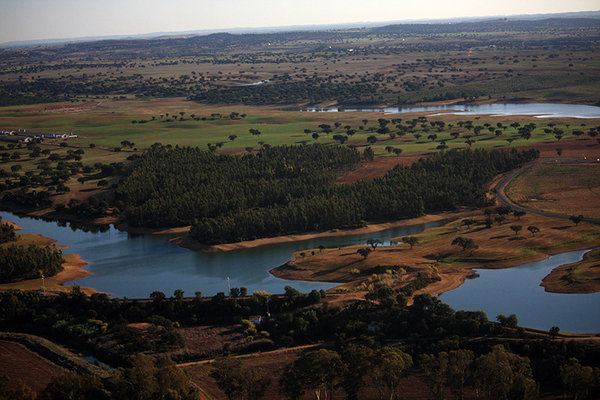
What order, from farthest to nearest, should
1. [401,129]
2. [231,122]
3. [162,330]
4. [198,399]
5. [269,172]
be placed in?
[231,122] → [401,129] → [269,172] → [162,330] → [198,399]

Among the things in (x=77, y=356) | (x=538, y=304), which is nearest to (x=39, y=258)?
(x=77, y=356)

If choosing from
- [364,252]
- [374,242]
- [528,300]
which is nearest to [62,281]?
[364,252]

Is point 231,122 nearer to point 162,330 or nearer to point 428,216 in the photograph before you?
point 428,216

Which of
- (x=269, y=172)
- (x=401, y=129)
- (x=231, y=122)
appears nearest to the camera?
(x=269, y=172)

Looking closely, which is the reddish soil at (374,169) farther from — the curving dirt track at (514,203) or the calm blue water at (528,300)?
the calm blue water at (528,300)

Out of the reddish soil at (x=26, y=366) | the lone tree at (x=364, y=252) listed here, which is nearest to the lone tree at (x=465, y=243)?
the lone tree at (x=364, y=252)
